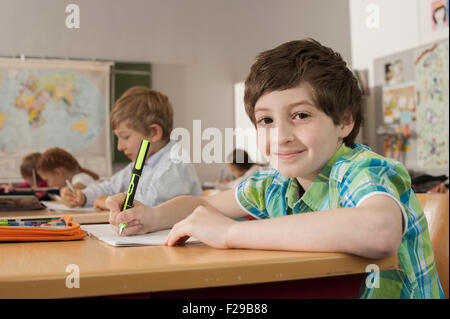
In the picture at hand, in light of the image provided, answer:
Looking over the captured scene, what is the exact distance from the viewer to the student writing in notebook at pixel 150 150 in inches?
62.4

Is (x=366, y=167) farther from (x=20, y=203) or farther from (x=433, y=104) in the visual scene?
(x=433, y=104)

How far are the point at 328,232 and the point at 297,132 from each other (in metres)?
0.25

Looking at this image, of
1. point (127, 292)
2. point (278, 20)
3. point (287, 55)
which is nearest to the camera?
point (127, 292)

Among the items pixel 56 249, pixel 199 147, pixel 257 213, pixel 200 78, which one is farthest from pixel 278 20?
pixel 56 249

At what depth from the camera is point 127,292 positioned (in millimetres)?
478

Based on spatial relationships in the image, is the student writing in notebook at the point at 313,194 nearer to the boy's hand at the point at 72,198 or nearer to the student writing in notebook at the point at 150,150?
the student writing in notebook at the point at 150,150

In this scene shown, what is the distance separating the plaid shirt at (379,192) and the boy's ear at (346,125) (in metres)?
0.03

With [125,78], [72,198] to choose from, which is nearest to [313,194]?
[72,198]

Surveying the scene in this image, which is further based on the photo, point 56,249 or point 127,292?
point 56,249

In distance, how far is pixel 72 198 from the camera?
5.94ft

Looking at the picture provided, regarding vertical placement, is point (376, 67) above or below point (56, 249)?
above
